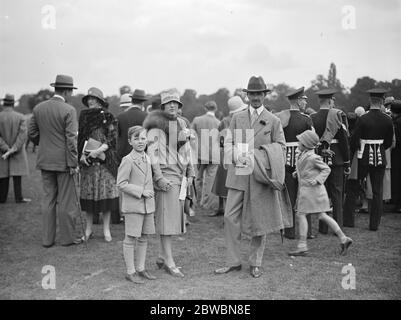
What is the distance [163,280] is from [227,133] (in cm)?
186

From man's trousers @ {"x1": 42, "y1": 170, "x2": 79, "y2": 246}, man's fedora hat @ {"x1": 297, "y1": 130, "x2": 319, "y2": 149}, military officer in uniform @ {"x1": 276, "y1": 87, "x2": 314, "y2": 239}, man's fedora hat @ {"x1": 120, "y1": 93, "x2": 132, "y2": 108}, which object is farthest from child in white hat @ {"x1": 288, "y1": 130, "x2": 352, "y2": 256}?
man's fedora hat @ {"x1": 120, "y1": 93, "x2": 132, "y2": 108}

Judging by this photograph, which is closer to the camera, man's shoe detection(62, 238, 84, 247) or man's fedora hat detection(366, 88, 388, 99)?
man's shoe detection(62, 238, 84, 247)

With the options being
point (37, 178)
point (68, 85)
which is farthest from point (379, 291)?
point (37, 178)

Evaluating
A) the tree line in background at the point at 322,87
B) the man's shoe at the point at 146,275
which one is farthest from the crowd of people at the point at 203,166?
the tree line in background at the point at 322,87

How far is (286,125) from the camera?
723 centimetres

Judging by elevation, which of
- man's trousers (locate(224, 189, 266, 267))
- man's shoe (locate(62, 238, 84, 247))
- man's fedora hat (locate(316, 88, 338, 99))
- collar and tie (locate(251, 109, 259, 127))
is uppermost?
man's fedora hat (locate(316, 88, 338, 99))

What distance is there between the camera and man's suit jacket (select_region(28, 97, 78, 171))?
6812 mm

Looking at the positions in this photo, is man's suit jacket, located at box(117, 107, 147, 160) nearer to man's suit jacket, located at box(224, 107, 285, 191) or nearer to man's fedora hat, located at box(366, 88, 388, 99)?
man's suit jacket, located at box(224, 107, 285, 191)

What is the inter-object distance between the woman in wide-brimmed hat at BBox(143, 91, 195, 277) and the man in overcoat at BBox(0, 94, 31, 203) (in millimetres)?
5954

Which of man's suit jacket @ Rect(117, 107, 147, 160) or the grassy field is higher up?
man's suit jacket @ Rect(117, 107, 147, 160)

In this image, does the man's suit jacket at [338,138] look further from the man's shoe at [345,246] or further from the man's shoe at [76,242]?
the man's shoe at [76,242]

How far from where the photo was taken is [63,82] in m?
6.91

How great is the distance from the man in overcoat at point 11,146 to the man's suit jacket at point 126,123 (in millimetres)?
3351
